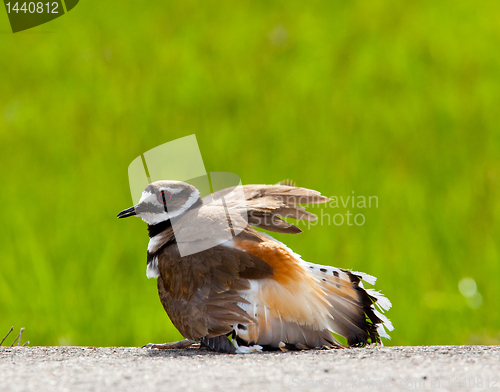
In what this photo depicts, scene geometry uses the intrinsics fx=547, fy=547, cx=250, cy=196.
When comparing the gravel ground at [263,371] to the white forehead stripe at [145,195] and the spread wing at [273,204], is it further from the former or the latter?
the white forehead stripe at [145,195]

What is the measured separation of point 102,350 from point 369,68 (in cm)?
702

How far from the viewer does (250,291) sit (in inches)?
157

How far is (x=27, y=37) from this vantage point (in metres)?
10.5

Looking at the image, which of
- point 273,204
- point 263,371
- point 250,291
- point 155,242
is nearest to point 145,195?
point 155,242

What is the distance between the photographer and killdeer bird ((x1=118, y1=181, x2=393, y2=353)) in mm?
3920

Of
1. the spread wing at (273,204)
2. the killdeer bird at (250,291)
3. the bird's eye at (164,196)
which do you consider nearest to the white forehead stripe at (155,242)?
the killdeer bird at (250,291)

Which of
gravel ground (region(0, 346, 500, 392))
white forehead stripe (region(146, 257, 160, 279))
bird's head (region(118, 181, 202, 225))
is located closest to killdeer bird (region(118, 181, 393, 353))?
white forehead stripe (region(146, 257, 160, 279))

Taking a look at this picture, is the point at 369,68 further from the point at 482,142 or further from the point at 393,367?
the point at 393,367

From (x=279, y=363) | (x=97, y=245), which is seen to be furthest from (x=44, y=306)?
(x=279, y=363)

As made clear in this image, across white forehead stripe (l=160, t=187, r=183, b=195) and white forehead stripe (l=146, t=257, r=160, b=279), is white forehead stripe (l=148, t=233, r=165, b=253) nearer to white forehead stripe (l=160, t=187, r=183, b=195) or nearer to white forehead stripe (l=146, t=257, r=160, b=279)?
white forehead stripe (l=146, t=257, r=160, b=279)

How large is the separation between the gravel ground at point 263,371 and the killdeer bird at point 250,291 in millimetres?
269

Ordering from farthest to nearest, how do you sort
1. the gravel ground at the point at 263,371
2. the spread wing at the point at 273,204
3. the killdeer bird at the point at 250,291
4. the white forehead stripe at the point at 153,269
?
the spread wing at the point at 273,204 → the white forehead stripe at the point at 153,269 → the killdeer bird at the point at 250,291 → the gravel ground at the point at 263,371

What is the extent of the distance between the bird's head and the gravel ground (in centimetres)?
131

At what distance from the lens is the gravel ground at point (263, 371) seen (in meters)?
2.49
